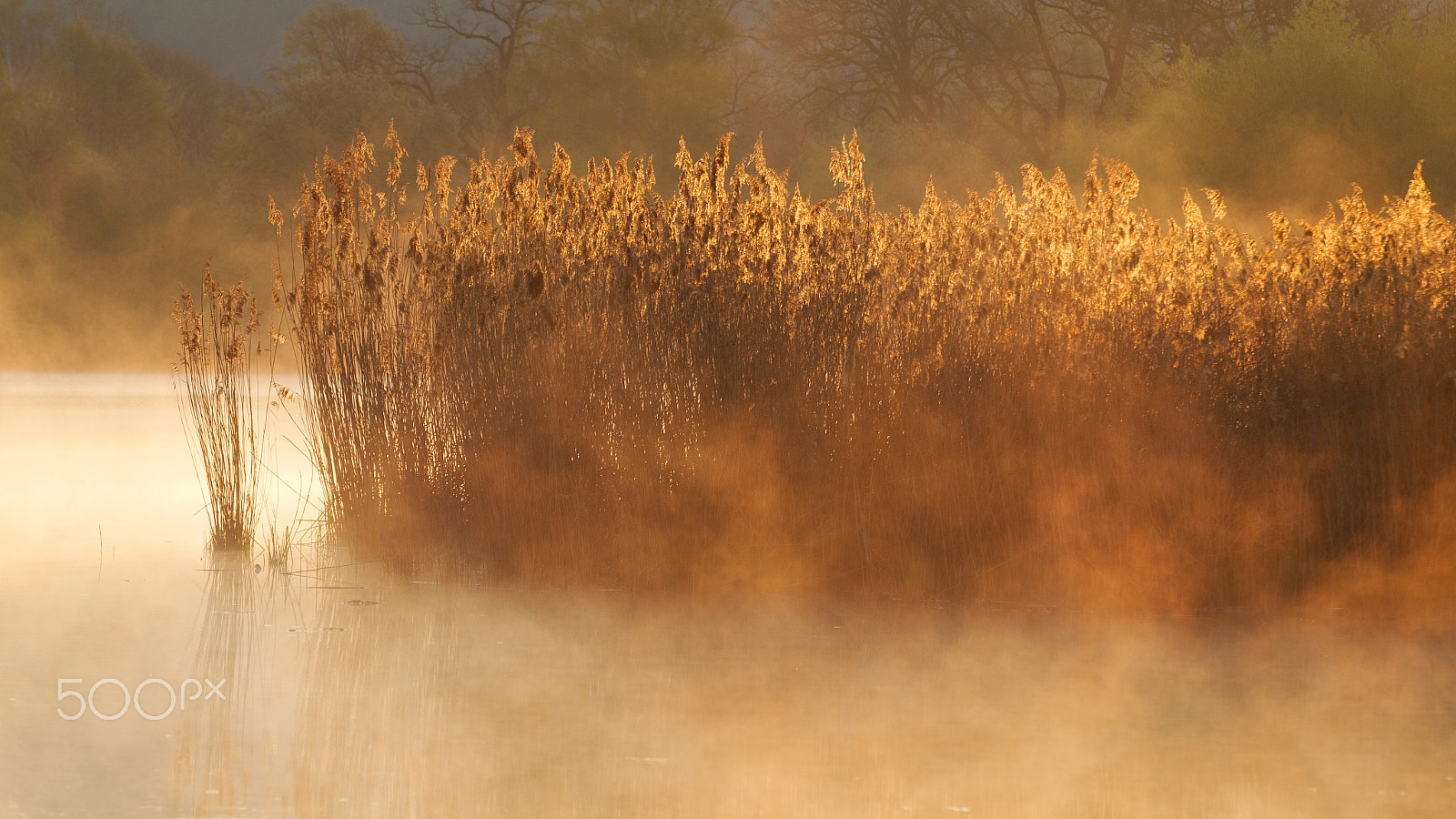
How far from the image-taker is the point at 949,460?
5.91 metres

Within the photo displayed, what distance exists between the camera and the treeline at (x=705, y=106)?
23969mm

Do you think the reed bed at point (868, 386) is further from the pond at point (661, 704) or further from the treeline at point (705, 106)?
the treeline at point (705, 106)

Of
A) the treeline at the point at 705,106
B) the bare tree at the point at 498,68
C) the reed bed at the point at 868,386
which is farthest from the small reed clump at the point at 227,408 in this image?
Answer: the bare tree at the point at 498,68

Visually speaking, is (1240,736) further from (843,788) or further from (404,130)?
(404,130)

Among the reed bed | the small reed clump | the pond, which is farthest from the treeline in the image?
the pond

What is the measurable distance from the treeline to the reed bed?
61.7 feet

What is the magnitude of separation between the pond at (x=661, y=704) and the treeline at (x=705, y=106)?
20213mm

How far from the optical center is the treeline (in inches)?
944

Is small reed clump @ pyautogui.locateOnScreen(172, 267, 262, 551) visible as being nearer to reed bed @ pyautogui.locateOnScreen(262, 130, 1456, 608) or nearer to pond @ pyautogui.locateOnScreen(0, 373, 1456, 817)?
reed bed @ pyautogui.locateOnScreen(262, 130, 1456, 608)

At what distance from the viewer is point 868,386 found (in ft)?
19.8

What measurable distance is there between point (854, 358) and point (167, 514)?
376cm

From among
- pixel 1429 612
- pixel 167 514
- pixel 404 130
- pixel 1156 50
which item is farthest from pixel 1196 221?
pixel 404 130

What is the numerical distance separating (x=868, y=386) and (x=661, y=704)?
213 centimetres

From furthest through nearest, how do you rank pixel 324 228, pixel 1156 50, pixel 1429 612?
pixel 1156 50 → pixel 324 228 → pixel 1429 612
